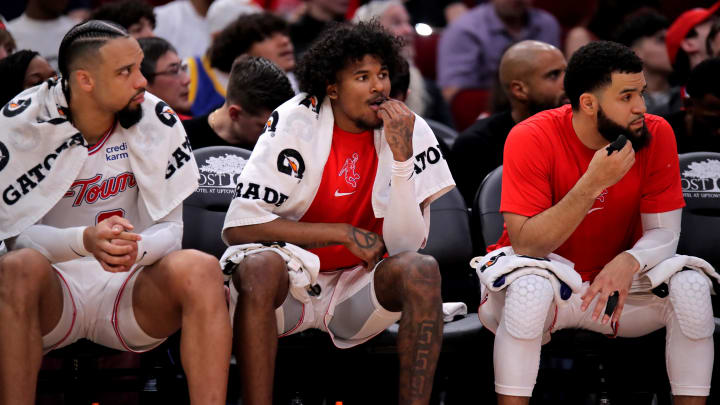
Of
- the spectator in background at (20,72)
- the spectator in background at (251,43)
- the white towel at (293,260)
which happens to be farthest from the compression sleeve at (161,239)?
the spectator in background at (251,43)

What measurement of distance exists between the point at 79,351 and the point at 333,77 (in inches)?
50.5

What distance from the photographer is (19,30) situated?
5621 millimetres

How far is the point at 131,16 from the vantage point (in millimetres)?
5324

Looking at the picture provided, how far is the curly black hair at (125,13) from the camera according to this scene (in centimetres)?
531

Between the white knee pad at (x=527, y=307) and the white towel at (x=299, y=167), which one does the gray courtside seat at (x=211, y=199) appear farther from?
the white knee pad at (x=527, y=307)

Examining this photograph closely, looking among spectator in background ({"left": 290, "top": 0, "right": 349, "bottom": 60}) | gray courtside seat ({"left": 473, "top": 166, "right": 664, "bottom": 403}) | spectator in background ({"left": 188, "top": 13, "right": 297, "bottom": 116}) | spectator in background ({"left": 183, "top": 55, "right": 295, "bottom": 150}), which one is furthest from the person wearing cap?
spectator in background ({"left": 183, "top": 55, "right": 295, "bottom": 150})

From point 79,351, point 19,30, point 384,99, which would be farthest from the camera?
point 19,30

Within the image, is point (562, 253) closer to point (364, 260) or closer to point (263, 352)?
point (364, 260)

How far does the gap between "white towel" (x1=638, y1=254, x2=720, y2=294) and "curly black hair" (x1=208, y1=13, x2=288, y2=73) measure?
2.72 metres

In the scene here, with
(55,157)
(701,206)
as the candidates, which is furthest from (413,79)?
(55,157)

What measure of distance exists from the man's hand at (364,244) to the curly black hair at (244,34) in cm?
233

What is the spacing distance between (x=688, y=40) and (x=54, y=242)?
4.02 meters

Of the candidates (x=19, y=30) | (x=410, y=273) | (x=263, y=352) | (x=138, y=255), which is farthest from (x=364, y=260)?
(x=19, y=30)

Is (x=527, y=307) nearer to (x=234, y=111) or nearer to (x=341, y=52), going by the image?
(x=341, y=52)
